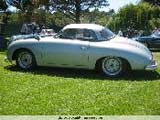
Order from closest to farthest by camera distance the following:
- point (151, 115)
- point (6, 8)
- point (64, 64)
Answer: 1. point (151, 115)
2. point (64, 64)
3. point (6, 8)

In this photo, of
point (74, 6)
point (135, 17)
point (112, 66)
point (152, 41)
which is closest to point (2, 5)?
point (74, 6)

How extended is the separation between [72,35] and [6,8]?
3005cm

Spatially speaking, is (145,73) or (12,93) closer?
(12,93)

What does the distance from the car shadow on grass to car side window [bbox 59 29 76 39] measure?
0.97 meters

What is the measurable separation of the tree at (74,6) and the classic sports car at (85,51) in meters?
39.1

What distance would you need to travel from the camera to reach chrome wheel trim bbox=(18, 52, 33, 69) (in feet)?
37.3

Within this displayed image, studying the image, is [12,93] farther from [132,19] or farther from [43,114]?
[132,19]

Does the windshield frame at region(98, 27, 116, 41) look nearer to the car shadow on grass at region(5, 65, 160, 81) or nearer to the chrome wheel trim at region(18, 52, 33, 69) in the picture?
the car shadow on grass at region(5, 65, 160, 81)

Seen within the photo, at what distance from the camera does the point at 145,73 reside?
36.0 feet

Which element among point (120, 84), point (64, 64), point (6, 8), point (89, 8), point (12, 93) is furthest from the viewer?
point (89, 8)

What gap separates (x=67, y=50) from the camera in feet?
35.1

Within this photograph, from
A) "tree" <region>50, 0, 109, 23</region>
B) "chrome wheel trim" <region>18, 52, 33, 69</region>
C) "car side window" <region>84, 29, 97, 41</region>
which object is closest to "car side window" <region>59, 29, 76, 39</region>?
"car side window" <region>84, 29, 97, 41</region>

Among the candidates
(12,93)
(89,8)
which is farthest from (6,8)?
(12,93)

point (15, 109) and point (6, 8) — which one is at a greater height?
point (6, 8)
